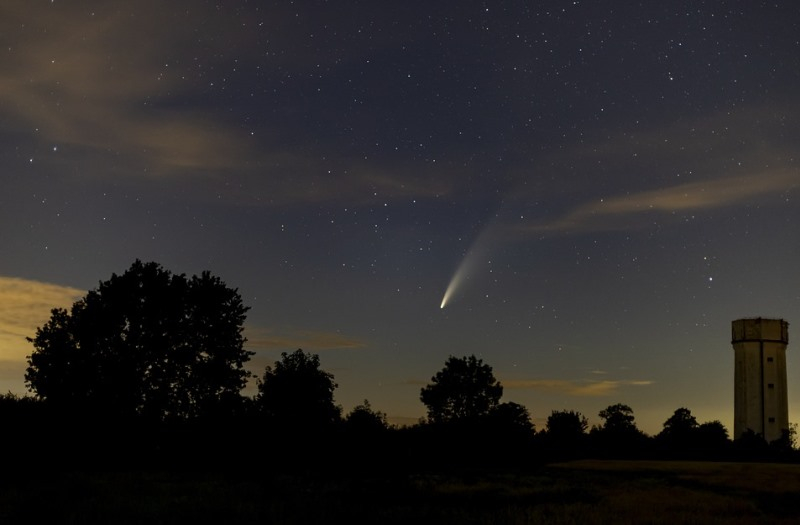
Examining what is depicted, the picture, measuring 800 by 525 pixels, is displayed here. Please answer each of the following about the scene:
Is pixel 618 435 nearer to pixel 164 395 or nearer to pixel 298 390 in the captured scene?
pixel 298 390

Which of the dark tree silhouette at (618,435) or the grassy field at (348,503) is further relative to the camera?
the dark tree silhouette at (618,435)

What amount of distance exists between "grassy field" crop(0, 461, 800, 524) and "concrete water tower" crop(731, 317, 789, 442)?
77.2 meters

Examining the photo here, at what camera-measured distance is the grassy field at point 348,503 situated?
21672mm

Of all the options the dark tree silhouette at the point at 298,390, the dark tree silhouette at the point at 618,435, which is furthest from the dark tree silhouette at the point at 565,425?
the dark tree silhouette at the point at 298,390

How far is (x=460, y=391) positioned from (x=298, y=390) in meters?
53.9

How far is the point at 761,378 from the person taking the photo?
4409 inches

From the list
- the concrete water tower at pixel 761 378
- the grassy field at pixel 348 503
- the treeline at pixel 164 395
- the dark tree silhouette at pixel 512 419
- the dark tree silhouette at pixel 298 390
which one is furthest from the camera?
the concrete water tower at pixel 761 378

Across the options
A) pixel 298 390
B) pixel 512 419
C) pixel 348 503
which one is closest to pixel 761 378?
pixel 512 419

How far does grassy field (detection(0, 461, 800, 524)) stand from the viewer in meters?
21.7

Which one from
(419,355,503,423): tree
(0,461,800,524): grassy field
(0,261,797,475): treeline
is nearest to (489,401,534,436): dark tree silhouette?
(419,355,503,423): tree

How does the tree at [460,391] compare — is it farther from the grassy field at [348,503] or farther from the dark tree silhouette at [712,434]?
the grassy field at [348,503]

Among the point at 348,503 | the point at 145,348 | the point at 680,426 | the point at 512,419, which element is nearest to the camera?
the point at 348,503

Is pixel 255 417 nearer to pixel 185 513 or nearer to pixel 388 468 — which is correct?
pixel 388 468

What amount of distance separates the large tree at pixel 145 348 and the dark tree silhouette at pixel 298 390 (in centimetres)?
1919
